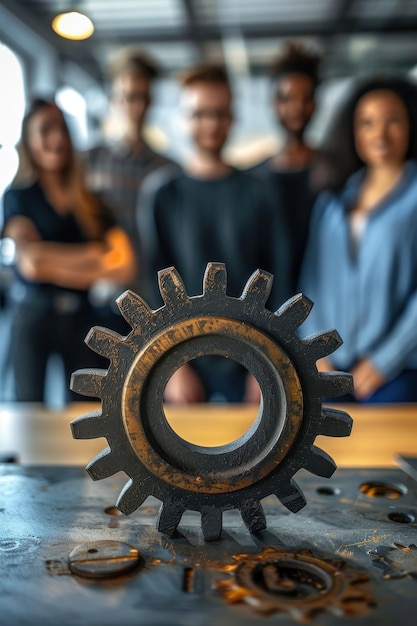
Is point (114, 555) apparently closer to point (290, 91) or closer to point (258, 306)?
point (258, 306)

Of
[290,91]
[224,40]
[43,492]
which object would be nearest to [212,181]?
[290,91]

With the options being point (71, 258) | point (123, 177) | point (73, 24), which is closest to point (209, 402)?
point (71, 258)

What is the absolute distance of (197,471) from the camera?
56cm

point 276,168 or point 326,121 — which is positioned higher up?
point 326,121

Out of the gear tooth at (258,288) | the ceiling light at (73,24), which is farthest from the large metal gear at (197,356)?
the ceiling light at (73,24)

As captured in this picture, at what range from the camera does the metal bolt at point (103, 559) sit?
0.49 metres

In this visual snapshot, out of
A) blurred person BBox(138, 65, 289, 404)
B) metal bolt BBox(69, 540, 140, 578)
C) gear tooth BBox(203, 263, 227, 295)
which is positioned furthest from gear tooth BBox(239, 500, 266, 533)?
blurred person BBox(138, 65, 289, 404)

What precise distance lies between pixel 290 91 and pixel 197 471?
1.72 meters

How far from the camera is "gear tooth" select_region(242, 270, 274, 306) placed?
54 centimetres

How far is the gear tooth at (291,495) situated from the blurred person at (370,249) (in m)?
1.32

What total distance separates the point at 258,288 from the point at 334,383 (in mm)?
122

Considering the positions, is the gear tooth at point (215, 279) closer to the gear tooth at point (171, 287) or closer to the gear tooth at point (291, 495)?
the gear tooth at point (171, 287)

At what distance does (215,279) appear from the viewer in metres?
0.54

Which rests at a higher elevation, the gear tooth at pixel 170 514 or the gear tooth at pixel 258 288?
the gear tooth at pixel 258 288
